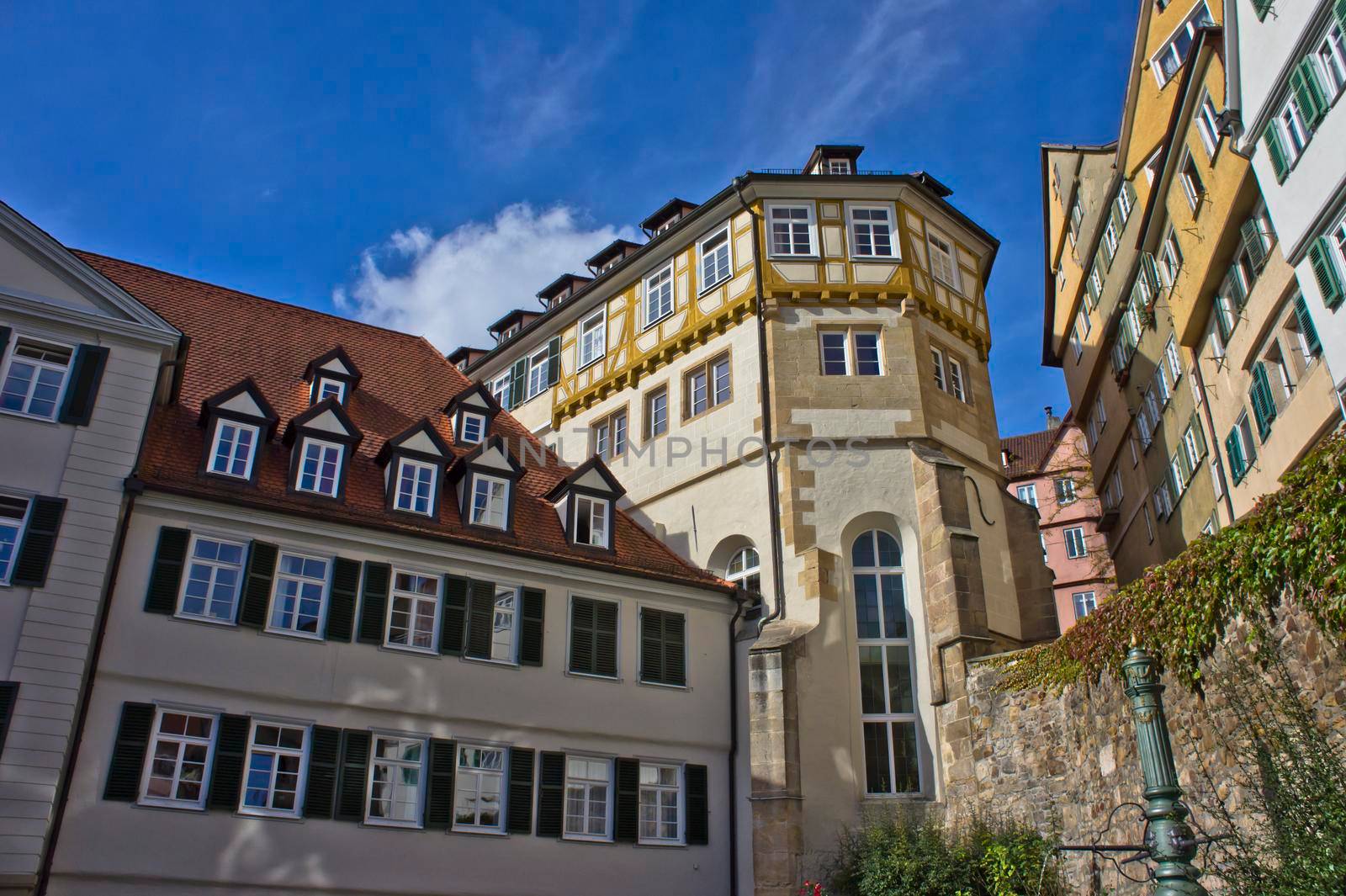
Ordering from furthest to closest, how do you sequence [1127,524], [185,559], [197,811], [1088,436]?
[1088,436] < [1127,524] < [185,559] < [197,811]

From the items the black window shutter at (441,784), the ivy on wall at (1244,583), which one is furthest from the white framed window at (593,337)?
the ivy on wall at (1244,583)

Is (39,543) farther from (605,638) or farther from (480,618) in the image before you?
(605,638)

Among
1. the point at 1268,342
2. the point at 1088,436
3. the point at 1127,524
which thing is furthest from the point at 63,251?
the point at 1088,436

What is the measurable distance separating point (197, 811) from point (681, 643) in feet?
27.4

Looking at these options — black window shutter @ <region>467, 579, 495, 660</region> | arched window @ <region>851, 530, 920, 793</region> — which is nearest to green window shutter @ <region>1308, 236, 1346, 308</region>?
arched window @ <region>851, 530, 920, 793</region>

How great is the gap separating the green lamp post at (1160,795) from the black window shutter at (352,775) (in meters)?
12.0

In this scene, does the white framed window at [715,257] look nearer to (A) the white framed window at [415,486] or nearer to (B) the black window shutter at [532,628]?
(A) the white framed window at [415,486]

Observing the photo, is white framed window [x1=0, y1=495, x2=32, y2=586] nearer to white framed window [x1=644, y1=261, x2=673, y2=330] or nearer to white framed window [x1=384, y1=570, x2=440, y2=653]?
white framed window [x1=384, y1=570, x2=440, y2=653]

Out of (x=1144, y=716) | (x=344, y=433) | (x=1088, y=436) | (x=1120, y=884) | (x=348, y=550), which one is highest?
(x=1088, y=436)

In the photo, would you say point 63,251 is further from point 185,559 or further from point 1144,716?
point 1144,716

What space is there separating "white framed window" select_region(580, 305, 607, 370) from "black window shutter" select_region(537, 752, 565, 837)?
1231 cm

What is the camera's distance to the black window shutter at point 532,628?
60.0 feet

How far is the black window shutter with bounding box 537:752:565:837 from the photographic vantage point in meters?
17.4

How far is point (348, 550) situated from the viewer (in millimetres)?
17562
